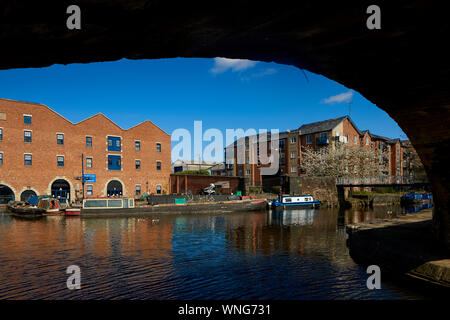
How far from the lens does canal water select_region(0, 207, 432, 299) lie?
9.03m

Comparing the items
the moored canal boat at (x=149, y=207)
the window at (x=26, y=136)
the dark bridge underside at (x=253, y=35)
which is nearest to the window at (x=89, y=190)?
the window at (x=26, y=136)

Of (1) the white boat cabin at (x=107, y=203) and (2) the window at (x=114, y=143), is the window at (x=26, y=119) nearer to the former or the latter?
(2) the window at (x=114, y=143)

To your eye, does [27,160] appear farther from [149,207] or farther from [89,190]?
[149,207]

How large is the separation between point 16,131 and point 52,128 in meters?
3.87

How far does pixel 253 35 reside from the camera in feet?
13.0

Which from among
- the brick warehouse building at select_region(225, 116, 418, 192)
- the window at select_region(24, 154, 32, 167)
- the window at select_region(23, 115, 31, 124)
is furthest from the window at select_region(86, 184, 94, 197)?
the brick warehouse building at select_region(225, 116, 418, 192)

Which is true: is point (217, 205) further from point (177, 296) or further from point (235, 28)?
point (235, 28)

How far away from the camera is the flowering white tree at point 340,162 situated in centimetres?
5112

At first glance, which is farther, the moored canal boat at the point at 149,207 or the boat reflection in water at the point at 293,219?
the moored canal boat at the point at 149,207

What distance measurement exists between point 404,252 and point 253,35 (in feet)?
28.5

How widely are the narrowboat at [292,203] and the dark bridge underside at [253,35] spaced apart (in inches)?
1379

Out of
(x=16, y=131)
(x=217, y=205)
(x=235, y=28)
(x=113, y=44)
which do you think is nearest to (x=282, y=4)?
(x=235, y=28)

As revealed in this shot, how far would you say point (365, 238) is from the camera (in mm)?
12344

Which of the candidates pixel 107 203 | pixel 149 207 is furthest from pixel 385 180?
pixel 107 203
